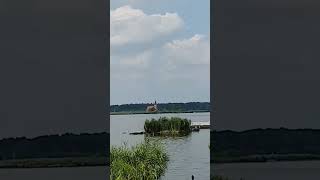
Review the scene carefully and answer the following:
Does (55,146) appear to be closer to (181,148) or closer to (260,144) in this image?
(260,144)

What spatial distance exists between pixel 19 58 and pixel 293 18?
259 centimetres

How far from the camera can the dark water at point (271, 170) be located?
4.98m

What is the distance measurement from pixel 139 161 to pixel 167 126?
2.09 m

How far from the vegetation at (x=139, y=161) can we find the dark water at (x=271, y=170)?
1.45 m

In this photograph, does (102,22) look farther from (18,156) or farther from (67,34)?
(18,156)

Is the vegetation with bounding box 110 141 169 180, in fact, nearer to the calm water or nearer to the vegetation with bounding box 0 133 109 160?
the calm water

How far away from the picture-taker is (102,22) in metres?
4.83

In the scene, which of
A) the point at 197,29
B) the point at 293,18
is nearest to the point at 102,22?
the point at 197,29

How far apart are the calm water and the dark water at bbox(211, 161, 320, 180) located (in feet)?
2.93

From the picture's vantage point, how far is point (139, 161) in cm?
639

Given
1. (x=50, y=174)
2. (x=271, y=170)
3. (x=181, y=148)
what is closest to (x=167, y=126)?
(x=181, y=148)

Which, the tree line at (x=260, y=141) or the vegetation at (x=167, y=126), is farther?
the vegetation at (x=167, y=126)

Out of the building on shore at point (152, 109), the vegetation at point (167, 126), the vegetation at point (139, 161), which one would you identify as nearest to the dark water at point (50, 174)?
the vegetation at point (139, 161)

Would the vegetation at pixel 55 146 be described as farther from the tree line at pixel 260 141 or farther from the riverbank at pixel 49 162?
the tree line at pixel 260 141
